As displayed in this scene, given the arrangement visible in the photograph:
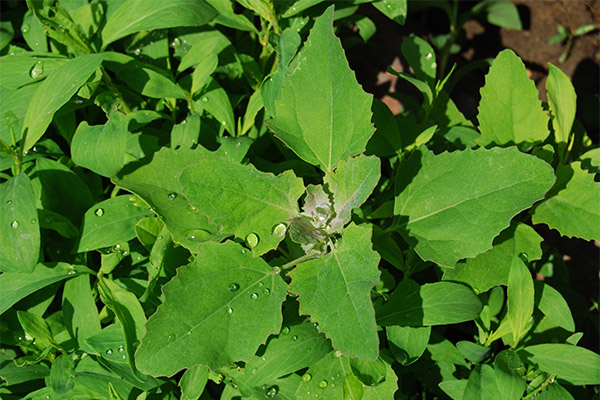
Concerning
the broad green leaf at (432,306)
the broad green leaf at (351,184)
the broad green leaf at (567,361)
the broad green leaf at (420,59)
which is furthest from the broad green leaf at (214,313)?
the broad green leaf at (420,59)

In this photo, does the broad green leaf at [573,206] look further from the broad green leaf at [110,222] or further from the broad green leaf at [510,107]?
the broad green leaf at [110,222]

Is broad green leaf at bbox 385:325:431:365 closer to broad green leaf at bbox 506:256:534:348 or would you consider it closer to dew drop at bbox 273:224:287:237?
broad green leaf at bbox 506:256:534:348

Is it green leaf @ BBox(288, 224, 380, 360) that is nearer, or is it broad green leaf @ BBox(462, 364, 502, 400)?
green leaf @ BBox(288, 224, 380, 360)

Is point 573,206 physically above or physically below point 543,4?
below

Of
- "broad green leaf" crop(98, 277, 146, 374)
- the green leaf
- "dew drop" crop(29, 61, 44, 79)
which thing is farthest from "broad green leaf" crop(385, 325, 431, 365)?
"dew drop" crop(29, 61, 44, 79)

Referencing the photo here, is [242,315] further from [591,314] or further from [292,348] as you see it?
[591,314]

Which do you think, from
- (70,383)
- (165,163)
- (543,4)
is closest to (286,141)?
(165,163)
